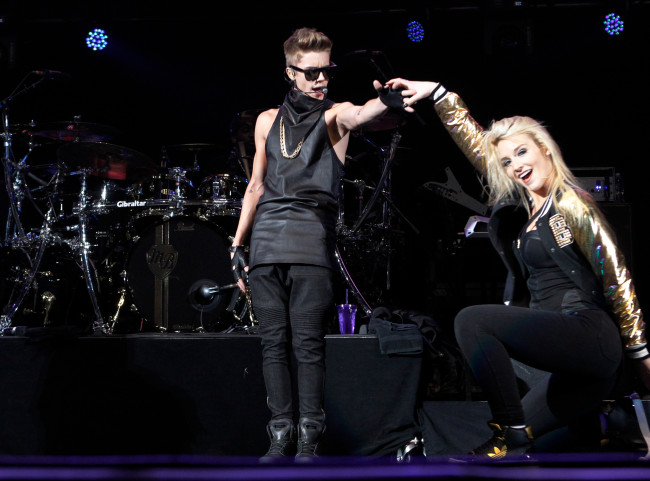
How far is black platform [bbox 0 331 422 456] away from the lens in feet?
11.2

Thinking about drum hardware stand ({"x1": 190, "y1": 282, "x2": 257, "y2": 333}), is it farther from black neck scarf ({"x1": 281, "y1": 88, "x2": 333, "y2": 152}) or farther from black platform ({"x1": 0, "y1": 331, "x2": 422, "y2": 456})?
black neck scarf ({"x1": 281, "y1": 88, "x2": 333, "y2": 152})

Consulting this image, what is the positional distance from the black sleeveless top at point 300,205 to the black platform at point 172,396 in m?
0.85

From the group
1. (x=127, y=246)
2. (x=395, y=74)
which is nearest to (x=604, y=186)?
(x=395, y=74)

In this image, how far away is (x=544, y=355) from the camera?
243cm

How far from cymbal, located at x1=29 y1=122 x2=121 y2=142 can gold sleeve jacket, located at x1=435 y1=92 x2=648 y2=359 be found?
4.11m

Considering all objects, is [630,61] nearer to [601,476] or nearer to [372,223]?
[372,223]

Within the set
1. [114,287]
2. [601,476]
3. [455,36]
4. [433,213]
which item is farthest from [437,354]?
[455,36]

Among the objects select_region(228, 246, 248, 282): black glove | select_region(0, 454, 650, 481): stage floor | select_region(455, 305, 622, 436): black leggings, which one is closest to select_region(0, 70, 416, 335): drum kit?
select_region(228, 246, 248, 282): black glove

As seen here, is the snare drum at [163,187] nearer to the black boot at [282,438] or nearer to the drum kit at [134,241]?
the drum kit at [134,241]

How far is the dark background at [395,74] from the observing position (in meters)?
7.54

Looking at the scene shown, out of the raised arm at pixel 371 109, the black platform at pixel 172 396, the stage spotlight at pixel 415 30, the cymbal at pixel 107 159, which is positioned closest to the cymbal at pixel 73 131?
the cymbal at pixel 107 159

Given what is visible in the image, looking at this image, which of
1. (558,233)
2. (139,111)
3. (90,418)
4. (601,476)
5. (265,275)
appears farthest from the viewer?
(139,111)

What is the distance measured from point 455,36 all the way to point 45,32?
15.9 ft

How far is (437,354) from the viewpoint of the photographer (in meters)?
3.59
